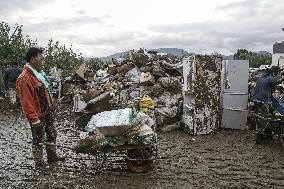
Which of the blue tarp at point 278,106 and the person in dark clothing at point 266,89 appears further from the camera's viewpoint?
the person in dark clothing at point 266,89

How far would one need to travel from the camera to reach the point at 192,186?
18.8ft

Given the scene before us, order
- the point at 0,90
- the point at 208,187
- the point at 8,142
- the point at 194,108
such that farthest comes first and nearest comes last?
the point at 0,90 → the point at 194,108 → the point at 8,142 → the point at 208,187

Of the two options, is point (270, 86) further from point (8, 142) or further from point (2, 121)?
point (2, 121)

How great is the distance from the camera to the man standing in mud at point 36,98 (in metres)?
5.88

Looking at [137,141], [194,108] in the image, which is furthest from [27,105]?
[194,108]

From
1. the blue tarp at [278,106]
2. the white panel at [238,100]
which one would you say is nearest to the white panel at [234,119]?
the white panel at [238,100]

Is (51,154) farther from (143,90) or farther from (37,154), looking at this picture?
(143,90)

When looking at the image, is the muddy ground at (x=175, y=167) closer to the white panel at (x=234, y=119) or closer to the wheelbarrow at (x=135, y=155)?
the wheelbarrow at (x=135, y=155)

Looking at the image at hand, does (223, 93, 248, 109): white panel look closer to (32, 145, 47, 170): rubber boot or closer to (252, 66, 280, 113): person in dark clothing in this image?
(252, 66, 280, 113): person in dark clothing

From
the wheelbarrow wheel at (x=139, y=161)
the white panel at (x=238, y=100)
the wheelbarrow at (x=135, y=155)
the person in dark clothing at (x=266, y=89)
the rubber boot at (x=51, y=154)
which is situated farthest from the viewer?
the white panel at (x=238, y=100)

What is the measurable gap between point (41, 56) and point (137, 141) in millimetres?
2102

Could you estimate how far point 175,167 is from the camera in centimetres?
677

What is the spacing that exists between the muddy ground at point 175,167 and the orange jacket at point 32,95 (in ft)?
3.51

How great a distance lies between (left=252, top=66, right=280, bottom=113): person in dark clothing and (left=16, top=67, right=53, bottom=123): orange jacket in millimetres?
5646
